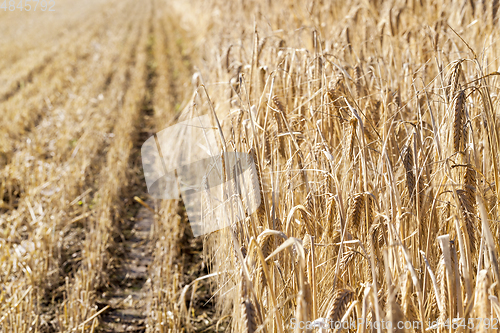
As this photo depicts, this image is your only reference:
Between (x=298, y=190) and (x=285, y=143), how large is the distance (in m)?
0.20

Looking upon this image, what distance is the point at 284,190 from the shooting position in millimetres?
1454

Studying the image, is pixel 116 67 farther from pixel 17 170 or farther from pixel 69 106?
pixel 17 170

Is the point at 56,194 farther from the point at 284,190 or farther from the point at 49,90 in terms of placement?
the point at 49,90

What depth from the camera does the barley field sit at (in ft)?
3.43

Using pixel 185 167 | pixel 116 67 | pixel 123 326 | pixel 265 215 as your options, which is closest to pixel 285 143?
pixel 265 215

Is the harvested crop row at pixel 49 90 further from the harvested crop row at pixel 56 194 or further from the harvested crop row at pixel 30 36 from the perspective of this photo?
the harvested crop row at pixel 30 36

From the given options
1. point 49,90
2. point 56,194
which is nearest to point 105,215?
point 56,194

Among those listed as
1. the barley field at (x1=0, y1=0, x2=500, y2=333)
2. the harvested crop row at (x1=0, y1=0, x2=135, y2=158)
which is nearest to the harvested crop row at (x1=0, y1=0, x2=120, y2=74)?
the harvested crop row at (x1=0, y1=0, x2=135, y2=158)

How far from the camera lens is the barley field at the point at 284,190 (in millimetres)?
1044

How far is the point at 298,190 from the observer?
154 cm

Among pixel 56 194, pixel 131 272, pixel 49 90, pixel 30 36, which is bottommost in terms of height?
pixel 131 272

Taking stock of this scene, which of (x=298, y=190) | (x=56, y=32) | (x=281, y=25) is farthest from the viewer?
(x=56, y=32)

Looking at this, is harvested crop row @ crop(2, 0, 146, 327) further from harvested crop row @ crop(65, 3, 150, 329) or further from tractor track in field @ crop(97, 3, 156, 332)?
tractor track in field @ crop(97, 3, 156, 332)

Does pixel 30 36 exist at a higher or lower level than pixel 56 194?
higher
